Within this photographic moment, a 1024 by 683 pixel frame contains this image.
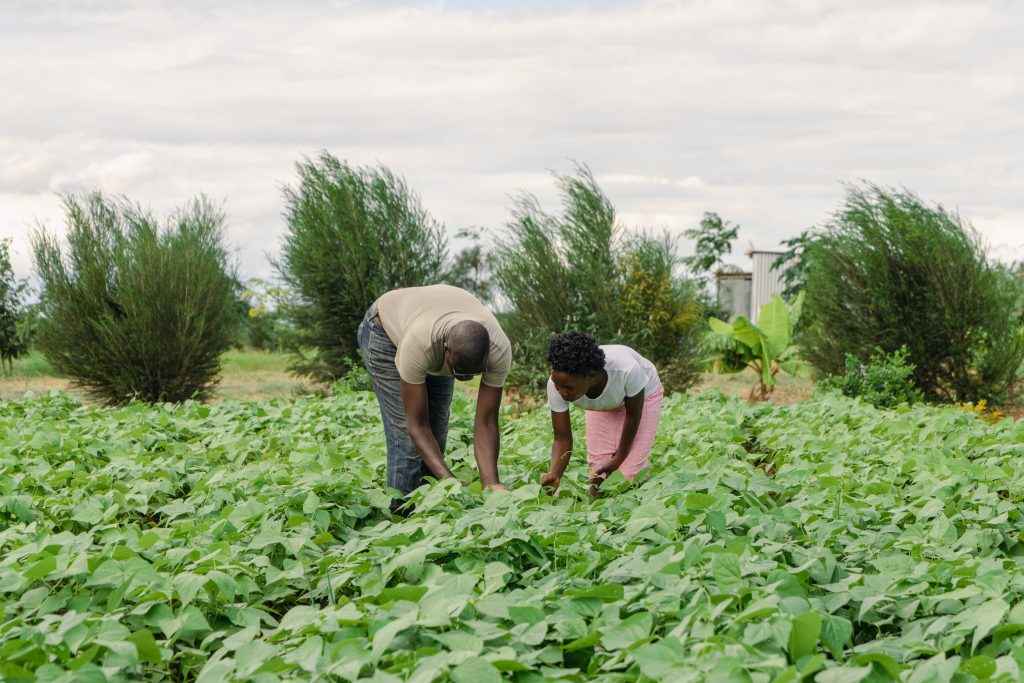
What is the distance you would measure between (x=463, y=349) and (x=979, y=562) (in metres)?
2.11

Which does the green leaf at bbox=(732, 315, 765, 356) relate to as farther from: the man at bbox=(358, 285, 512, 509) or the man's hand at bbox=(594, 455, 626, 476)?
the man at bbox=(358, 285, 512, 509)

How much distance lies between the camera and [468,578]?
309cm

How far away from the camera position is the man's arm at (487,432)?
4.64 metres

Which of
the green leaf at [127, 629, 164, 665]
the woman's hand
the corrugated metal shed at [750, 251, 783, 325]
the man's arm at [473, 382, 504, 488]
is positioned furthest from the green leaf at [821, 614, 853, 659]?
the corrugated metal shed at [750, 251, 783, 325]

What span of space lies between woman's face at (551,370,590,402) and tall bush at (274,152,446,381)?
10.3m

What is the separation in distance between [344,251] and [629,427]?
33.9ft

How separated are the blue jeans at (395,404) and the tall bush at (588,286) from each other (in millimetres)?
8760

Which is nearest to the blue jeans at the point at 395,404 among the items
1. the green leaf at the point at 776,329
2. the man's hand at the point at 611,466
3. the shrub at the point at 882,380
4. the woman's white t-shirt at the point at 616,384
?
the woman's white t-shirt at the point at 616,384

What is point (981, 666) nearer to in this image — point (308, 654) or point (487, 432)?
point (308, 654)

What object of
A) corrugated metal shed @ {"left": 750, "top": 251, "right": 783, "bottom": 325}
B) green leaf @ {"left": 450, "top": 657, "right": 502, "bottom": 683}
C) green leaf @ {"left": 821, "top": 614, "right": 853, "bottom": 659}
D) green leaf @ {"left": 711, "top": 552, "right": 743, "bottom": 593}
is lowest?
green leaf @ {"left": 450, "top": 657, "right": 502, "bottom": 683}

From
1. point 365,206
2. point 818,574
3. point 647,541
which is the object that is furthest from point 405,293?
point 365,206

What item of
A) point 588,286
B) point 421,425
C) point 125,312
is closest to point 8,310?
point 125,312

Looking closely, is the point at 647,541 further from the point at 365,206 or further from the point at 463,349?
the point at 365,206

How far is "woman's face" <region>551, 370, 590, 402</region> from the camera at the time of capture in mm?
4566
